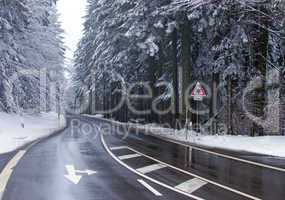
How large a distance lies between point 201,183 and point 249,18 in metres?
14.7

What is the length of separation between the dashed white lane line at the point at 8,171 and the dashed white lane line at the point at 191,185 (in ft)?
13.3

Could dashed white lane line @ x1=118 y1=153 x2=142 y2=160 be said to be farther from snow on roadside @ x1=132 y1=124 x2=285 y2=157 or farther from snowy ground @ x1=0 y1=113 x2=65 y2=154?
snowy ground @ x1=0 y1=113 x2=65 y2=154

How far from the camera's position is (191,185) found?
12.4 metres

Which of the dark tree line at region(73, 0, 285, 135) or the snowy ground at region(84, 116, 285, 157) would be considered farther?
the dark tree line at region(73, 0, 285, 135)

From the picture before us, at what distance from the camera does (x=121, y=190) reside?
1153 cm

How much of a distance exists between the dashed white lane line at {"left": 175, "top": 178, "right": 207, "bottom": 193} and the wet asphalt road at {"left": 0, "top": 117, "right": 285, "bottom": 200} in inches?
4.8

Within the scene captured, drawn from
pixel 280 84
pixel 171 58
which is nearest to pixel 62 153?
pixel 280 84

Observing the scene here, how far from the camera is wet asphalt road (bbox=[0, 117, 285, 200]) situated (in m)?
11.0

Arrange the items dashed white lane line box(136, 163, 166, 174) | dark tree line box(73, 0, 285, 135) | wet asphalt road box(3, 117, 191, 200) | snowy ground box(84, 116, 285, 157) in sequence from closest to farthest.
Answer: wet asphalt road box(3, 117, 191, 200) → dashed white lane line box(136, 163, 166, 174) → snowy ground box(84, 116, 285, 157) → dark tree line box(73, 0, 285, 135)

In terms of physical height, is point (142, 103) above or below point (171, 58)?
below

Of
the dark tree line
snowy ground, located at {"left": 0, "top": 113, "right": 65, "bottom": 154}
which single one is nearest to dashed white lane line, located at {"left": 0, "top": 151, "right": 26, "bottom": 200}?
snowy ground, located at {"left": 0, "top": 113, "right": 65, "bottom": 154}

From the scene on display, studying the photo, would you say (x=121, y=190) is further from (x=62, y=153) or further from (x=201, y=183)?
(x=62, y=153)

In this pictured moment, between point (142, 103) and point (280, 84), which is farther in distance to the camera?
point (142, 103)

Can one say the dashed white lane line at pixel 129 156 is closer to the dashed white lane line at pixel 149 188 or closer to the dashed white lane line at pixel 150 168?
the dashed white lane line at pixel 150 168
